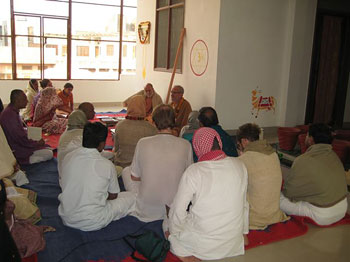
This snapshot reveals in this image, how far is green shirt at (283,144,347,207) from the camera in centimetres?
303

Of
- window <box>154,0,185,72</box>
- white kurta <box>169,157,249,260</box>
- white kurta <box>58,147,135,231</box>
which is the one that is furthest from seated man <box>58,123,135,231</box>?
window <box>154,0,185,72</box>

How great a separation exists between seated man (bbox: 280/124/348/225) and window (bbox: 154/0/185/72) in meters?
4.80

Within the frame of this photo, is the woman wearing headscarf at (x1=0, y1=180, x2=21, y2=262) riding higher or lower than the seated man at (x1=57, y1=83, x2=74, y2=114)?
lower

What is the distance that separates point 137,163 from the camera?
9.82 ft

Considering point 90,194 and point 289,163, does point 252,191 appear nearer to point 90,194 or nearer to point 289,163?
point 90,194

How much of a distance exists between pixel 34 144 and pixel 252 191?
9.66 feet

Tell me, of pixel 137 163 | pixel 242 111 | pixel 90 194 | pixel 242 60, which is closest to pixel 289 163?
pixel 242 111

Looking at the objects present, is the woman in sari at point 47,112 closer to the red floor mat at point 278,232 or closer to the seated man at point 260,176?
the seated man at point 260,176

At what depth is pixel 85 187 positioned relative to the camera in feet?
8.89

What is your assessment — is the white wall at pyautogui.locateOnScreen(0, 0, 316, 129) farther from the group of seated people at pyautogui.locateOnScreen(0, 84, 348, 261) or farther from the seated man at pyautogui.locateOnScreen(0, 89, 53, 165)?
the group of seated people at pyautogui.locateOnScreen(0, 84, 348, 261)

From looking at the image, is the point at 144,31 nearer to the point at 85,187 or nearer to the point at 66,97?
the point at 66,97

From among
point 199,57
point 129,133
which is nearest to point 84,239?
point 129,133

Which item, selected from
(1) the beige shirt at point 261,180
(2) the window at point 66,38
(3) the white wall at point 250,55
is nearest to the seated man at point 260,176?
(1) the beige shirt at point 261,180

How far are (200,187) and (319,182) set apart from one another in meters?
1.29
